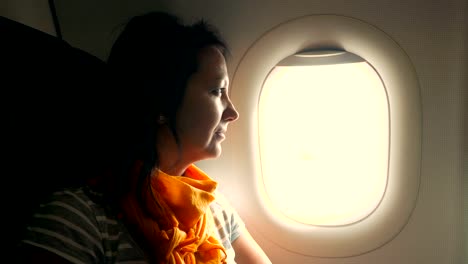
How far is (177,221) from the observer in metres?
0.97

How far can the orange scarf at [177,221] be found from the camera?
94cm

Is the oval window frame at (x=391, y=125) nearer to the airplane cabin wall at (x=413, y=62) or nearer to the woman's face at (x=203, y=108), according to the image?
the airplane cabin wall at (x=413, y=62)

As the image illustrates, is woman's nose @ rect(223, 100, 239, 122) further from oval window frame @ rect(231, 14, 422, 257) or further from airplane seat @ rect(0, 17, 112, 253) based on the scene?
airplane seat @ rect(0, 17, 112, 253)

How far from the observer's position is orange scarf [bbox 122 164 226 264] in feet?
3.07

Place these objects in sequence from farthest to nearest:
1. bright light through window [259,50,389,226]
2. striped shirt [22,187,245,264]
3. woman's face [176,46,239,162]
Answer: bright light through window [259,50,389,226], woman's face [176,46,239,162], striped shirt [22,187,245,264]

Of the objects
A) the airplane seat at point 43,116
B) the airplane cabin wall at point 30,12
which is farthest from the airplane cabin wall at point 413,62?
the airplane seat at point 43,116

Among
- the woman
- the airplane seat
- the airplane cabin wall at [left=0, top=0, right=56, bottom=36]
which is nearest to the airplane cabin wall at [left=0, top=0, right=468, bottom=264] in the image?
the airplane cabin wall at [left=0, top=0, right=56, bottom=36]

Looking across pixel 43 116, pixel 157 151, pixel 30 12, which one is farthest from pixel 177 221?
pixel 30 12

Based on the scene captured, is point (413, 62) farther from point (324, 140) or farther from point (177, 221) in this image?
point (177, 221)

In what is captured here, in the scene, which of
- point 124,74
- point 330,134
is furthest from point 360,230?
point 124,74

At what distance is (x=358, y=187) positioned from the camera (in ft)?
3.88

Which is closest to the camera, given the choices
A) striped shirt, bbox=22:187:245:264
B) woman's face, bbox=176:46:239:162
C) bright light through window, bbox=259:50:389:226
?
striped shirt, bbox=22:187:245:264

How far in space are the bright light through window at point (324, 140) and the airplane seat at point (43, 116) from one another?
1.32 feet

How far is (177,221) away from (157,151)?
16 cm
